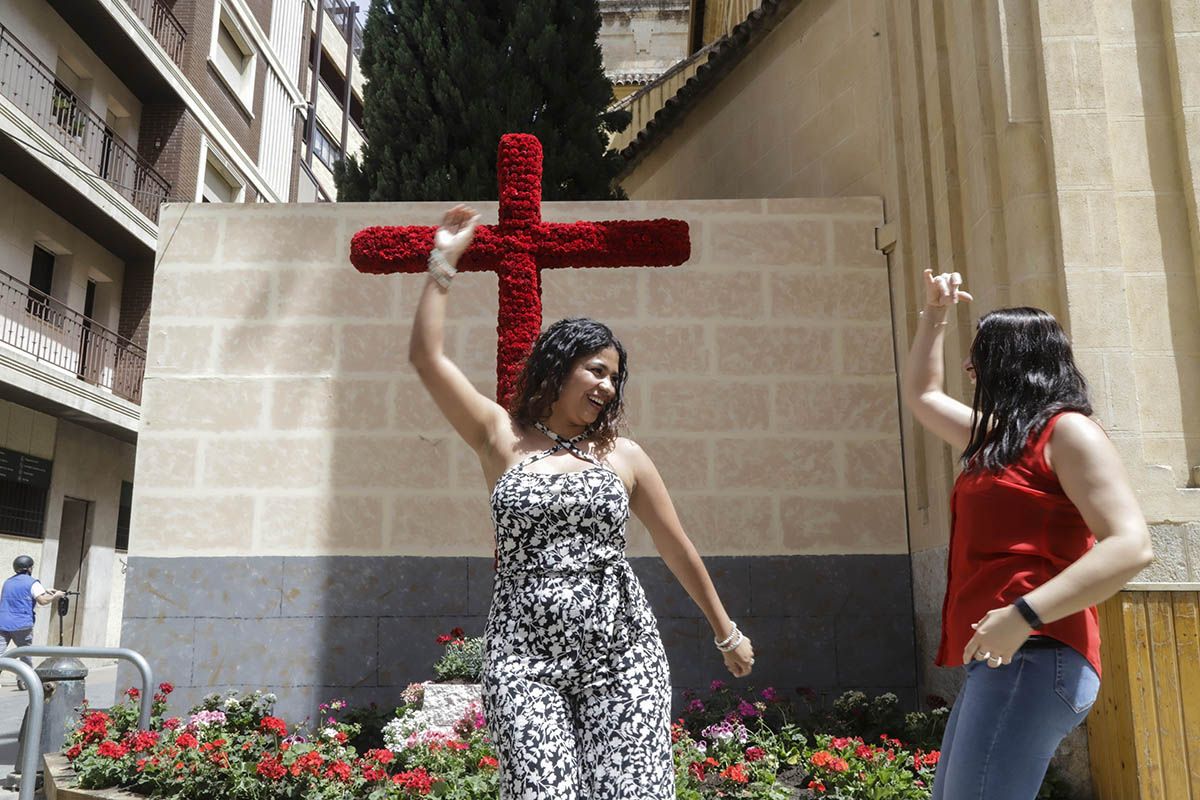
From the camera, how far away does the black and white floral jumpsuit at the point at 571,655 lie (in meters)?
2.32

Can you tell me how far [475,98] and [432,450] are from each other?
12.9 feet

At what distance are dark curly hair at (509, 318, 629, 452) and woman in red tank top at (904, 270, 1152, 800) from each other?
0.87 m

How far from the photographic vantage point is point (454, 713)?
5715 millimetres

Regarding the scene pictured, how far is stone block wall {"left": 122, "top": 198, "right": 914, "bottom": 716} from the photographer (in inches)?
258

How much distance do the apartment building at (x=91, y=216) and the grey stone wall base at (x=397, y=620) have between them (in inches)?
391

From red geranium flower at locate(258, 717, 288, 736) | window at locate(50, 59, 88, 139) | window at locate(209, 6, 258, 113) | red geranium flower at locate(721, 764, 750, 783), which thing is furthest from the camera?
window at locate(209, 6, 258, 113)

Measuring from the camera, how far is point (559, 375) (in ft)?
8.95

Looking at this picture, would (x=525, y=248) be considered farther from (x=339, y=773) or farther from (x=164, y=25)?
(x=164, y=25)

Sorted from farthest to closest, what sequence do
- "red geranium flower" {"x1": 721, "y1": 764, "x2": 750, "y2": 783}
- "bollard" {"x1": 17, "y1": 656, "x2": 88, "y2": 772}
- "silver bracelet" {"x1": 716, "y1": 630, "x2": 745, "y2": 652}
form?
"bollard" {"x1": 17, "y1": 656, "x2": 88, "y2": 772} → "red geranium flower" {"x1": 721, "y1": 764, "x2": 750, "y2": 783} → "silver bracelet" {"x1": 716, "y1": 630, "x2": 745, "y2": 652}

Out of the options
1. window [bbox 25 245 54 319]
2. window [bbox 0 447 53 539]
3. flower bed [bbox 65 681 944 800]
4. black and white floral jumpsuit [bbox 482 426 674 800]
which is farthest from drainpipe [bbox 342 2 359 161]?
black and white floral jumpsuit [bbox 482 426 674 800]

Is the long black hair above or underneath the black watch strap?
above

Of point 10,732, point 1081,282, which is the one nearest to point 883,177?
point 1081,282

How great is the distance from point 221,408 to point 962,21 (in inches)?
195

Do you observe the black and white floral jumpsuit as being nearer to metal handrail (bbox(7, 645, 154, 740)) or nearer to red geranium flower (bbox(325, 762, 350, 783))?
red geranium flower (bbox(325, 762, 350, 783))
